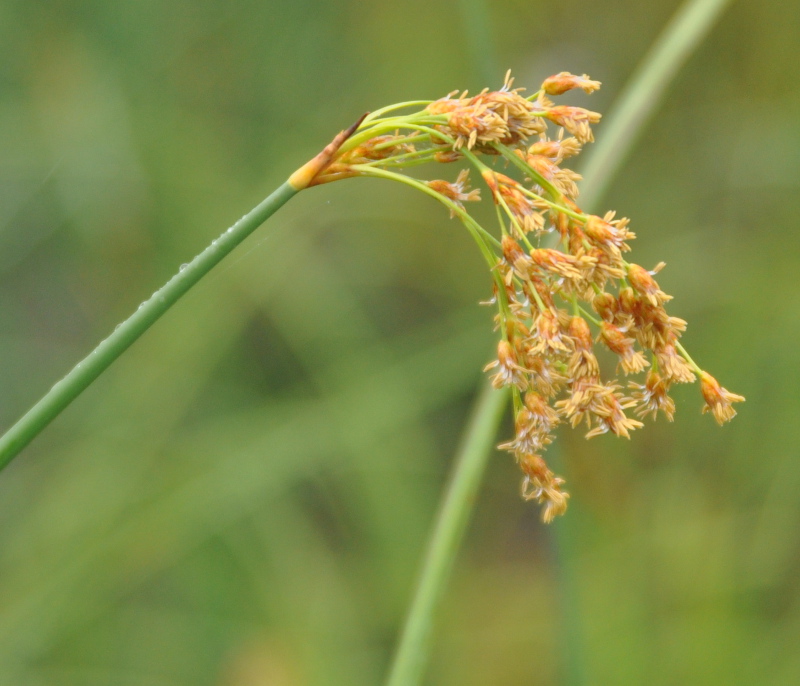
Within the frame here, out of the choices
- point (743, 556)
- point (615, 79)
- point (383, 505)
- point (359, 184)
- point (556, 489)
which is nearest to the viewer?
point (556, 489)

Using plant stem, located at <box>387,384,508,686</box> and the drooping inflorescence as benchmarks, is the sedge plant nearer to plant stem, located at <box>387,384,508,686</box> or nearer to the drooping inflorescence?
the drooping inflorescence

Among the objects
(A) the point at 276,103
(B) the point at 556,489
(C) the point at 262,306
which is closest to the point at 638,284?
(B) the point at 556,489

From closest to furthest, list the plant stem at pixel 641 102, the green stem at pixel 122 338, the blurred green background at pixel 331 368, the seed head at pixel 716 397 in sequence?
the green stem at pixel 122 338, the seed head at pixel 716 397, the plant stem at pixel 641 102, the blurred green background at pixel 331 368

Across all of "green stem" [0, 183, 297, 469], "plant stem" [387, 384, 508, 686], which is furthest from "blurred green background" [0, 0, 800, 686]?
"green stem" [0, 183, 297, 469]

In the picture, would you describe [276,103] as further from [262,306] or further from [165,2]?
[262,306]

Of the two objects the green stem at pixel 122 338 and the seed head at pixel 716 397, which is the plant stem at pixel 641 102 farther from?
the green stem at pixel 122 338

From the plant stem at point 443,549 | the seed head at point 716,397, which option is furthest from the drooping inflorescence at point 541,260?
the plant stem at point 443,549
